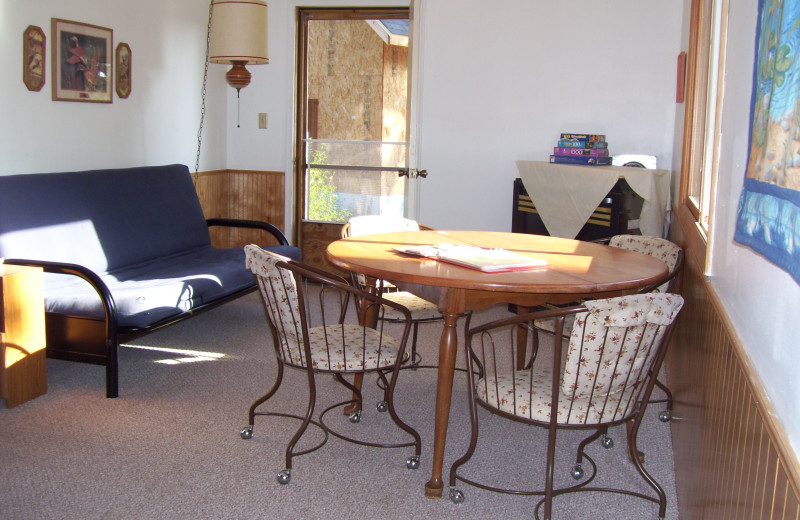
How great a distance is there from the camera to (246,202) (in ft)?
19.7

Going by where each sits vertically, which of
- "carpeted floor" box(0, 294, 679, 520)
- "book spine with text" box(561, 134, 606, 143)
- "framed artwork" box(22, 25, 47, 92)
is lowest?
"carpeted floor" box(0, 294, 679, 520)

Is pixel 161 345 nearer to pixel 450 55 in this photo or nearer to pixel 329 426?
pixel 329 426

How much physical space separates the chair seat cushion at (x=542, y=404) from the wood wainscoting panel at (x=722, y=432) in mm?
249

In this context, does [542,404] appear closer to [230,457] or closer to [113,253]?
[230,457]

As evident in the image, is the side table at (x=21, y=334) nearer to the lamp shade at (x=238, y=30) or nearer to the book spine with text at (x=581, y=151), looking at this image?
the lamp shade at (x=238, y=30)

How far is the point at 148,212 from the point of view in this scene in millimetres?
4520

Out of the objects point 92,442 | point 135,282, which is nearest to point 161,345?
point 135,282

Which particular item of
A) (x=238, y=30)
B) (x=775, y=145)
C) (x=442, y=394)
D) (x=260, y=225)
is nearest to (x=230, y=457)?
(x=442, y=394)

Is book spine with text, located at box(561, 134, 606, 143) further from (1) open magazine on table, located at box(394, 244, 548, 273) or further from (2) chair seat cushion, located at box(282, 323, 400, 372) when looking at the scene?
(2) chair seat cushion, located at box(282, 323, 400, 372)

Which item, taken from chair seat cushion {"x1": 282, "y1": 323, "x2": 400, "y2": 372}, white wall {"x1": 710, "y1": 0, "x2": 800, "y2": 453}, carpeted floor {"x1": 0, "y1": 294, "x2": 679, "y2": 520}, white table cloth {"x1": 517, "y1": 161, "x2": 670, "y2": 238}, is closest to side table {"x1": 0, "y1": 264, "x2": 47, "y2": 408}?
carpeted floor {"x1": 0, "y1": 294, "x2": 679, "y2": 520}

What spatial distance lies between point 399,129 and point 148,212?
2.04 m

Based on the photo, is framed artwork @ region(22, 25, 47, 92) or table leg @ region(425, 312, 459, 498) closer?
table leg @ region(425, 312, 459, 498)

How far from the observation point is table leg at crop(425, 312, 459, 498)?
8.45 feet

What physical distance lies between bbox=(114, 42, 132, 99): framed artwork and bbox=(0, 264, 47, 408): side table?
1.67 metres
